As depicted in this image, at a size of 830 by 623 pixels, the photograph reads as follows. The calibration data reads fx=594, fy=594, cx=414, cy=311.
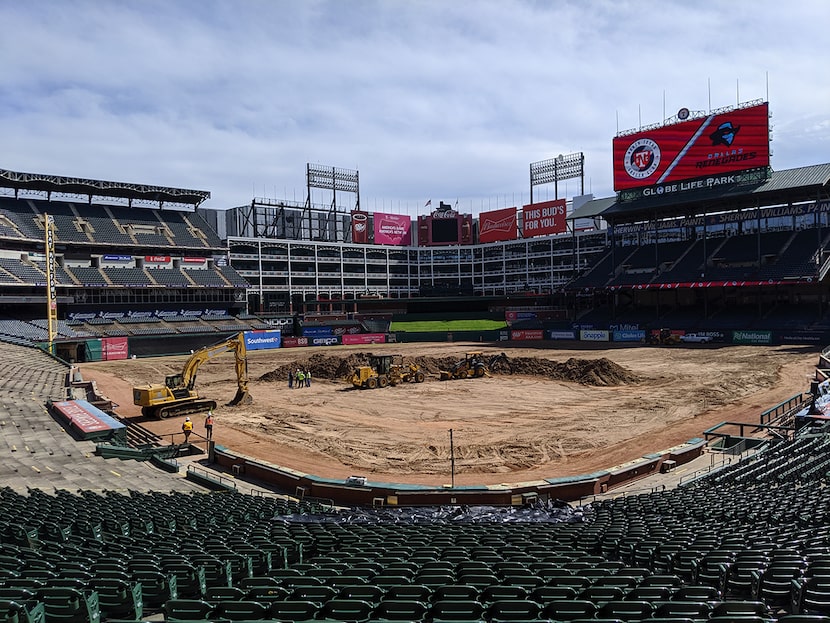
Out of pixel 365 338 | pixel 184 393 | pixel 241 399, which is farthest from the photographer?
pixel 365 338

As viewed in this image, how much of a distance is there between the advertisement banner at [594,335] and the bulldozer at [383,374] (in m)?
37.1

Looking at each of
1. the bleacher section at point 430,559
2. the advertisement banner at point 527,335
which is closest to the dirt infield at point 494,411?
the bleacher section at point 430,559

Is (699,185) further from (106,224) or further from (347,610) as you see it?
(347,610)

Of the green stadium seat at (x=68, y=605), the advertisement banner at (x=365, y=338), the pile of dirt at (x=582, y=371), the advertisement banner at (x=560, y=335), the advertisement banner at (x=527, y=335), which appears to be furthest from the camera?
the advertisement banner at (x=365, y=338)

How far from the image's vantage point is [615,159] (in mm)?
86438

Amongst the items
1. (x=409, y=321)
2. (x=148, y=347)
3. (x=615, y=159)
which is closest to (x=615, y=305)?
(x=615, y=159)

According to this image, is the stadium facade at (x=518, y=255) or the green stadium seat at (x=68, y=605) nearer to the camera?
the green stadium seat at (x=68, y=605)

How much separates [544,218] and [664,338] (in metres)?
40.3

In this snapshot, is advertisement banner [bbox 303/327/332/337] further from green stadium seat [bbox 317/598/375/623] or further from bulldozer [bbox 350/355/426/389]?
green stadium seat [bbox 317/598/375/623]

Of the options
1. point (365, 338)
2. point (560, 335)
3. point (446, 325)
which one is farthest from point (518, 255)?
point (365, 338)

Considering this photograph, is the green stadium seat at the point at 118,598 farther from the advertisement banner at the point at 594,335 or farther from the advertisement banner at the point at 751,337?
the advertisement banner at the point at 594,335

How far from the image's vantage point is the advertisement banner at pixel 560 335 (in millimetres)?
86756

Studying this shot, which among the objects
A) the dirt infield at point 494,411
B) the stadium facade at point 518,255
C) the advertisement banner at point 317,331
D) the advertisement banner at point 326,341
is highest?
the stadium facade at point 518,255

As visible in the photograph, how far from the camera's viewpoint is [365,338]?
95.3m
